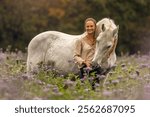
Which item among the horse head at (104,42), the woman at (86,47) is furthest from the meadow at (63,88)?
the horse head at (104,42)

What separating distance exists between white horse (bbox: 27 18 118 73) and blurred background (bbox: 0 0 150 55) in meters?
17.7

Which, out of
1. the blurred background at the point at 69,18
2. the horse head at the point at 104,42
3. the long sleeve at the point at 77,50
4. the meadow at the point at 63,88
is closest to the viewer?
the meadow at the point at 63,88

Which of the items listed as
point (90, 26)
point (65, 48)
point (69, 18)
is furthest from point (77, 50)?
point (69, 18)

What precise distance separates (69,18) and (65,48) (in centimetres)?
2357

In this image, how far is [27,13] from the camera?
127 ft

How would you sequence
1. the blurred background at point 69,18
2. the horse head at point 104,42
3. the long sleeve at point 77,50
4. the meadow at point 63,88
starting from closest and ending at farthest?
the meadow at point 63,88 < the horse head at point 104,42 < the long sleeve at point 77,50 < the blurred background at point 69,18

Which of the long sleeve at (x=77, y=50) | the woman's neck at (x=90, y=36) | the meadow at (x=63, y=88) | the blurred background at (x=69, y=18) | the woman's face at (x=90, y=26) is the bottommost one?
the meadow at (x=63, y=88)

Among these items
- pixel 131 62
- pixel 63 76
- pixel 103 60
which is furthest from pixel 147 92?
pixel 131 62

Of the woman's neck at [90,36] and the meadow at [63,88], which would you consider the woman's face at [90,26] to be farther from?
the meadow at [63,88]

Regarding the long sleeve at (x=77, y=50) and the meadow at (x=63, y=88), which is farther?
the long sleeve at (x=77, y=50)

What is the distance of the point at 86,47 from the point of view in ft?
40.8

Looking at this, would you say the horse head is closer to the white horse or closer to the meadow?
the white horse

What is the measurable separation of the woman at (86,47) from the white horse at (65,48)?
12 cm

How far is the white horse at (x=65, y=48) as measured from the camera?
465 inches
